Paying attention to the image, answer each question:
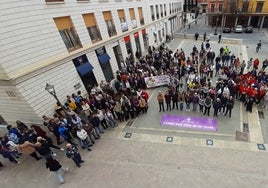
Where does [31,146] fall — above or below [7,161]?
above

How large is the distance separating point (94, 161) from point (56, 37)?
808cm

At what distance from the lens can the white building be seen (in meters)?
8.94

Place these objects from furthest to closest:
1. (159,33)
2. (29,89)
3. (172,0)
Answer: (172,0) < (159,33) < (29,89)

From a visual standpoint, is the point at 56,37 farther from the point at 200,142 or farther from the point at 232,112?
the point at 232,112

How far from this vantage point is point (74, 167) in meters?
8.13

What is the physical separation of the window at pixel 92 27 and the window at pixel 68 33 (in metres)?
1.55

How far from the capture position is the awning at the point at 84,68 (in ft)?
42.5

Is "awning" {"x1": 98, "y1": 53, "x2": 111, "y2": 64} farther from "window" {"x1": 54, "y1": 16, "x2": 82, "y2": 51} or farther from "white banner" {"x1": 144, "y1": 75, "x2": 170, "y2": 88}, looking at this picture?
"white banner" {"x1": 144, "y1": 75, "x2": 170, "y2": 88}

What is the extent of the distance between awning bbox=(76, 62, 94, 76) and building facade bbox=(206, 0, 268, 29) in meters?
34.4

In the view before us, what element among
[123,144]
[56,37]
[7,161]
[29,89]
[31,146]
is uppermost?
[56,37]

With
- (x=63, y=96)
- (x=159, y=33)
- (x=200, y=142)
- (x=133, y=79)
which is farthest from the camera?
(x=159, y=33)

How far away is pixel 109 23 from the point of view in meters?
16.2

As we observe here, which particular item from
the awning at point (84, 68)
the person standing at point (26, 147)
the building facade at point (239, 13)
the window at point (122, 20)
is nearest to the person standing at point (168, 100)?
the awning at point (84, 68)

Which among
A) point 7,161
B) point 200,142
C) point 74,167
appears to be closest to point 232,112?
point 200,142
